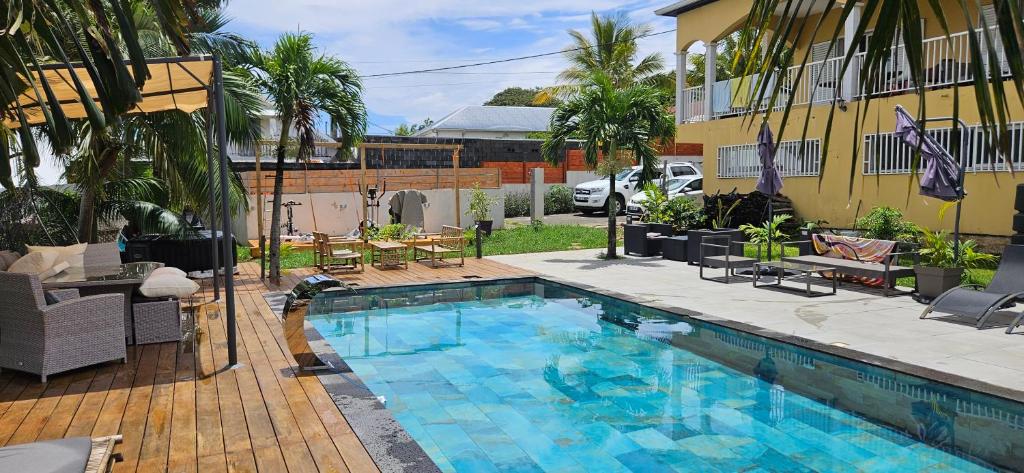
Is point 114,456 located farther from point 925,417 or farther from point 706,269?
point 706,269

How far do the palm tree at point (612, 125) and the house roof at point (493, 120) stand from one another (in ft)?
90.3

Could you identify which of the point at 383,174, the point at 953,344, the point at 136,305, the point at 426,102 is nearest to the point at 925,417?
the point at 953,344

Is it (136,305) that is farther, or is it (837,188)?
(837,188)

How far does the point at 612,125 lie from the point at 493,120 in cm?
3024

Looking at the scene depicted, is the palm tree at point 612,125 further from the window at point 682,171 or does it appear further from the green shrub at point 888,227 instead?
the window at point 682,171

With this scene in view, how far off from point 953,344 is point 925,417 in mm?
1893

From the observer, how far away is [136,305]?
6750 millimetres

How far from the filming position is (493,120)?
43.4 m

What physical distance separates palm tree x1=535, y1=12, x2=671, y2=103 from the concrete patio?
20.2m

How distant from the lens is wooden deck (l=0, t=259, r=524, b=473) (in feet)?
13.5

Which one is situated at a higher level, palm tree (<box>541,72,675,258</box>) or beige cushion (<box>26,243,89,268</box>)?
palm tree (<box>541,72,675,258</box>)

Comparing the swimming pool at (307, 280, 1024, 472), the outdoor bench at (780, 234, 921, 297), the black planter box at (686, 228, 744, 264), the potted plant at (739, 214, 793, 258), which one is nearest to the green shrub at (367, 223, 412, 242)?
the black planter box at (686, 228, 744, 264)

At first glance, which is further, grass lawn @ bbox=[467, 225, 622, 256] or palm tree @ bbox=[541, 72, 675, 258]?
grass lawn @ bbox=[467, 225, 622, 256]

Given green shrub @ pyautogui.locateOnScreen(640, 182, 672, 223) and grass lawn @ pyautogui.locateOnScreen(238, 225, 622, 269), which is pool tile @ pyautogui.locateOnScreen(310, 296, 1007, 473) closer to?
grass lawn @ pyautogui.locateOnScreen(238, 225, 622, 269)
